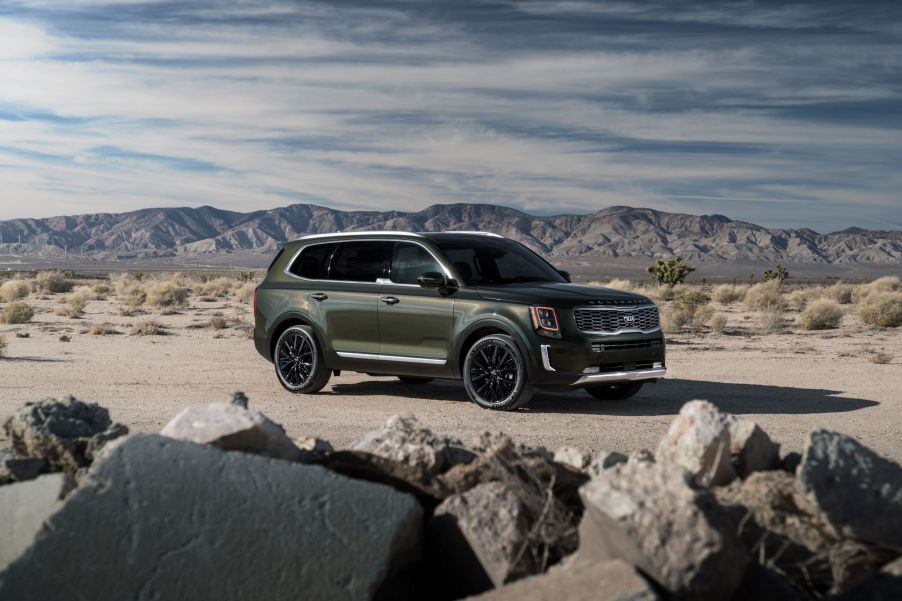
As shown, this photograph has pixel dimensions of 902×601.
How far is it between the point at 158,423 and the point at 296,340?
2.96 m

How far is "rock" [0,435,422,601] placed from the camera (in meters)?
4.46

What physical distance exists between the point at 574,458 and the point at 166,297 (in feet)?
113

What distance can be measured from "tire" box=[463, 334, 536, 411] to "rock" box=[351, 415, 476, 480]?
5138 millimetres

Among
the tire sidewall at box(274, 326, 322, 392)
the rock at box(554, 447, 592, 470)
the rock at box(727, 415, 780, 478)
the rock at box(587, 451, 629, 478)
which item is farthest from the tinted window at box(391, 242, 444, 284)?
the rock at box(727, 415, 780, 478)

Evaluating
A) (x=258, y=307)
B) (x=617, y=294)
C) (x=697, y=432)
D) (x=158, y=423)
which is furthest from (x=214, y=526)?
(x=258, y=307)

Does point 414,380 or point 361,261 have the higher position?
point 361,261

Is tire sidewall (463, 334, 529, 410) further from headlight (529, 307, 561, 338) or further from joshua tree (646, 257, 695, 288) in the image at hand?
joshua tree (646, 257, 695, 288)

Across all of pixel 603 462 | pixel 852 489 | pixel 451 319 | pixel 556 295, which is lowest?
pixel 603 462

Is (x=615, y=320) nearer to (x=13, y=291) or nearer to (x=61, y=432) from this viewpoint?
(x=61, y=432)

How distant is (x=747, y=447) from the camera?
20.1 feet

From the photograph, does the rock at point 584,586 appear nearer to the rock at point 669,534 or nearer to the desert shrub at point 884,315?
the rock at point 669,534

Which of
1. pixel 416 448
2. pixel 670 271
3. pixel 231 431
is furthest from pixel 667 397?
pixel 670 271

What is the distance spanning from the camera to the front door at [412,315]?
1232cm

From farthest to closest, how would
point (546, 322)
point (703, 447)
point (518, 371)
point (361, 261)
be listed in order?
point (361, 261)
point (518, 371)
point (546, 322)
point (703, 447)
